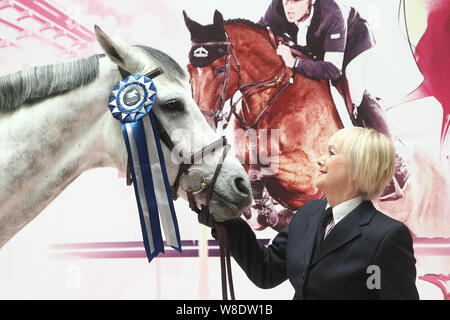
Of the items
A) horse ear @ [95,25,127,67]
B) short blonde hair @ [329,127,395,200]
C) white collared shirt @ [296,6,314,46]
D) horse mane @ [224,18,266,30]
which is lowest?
short blonde hair @ [329,127,395,200]

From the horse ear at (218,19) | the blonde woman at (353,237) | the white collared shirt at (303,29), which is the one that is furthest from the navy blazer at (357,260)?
the horse ear at (218,19)

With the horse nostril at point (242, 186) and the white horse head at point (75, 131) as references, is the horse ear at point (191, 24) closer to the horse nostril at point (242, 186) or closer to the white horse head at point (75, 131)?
the white horse head at point (75, 131)

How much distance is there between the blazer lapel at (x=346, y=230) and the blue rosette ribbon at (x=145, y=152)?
0.41 m

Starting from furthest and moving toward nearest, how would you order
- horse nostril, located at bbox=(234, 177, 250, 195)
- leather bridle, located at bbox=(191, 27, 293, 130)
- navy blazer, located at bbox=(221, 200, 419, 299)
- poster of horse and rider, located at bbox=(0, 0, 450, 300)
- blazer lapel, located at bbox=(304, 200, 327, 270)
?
leather bridle, located at bbox=(191, 27, 293, 130) < poster of horse and rider, located at bbox=(0, 0, 450, 300) < horse nostril, located at bbox=(234, 177, 250, 195) < blazer lapel, located at bbox=(304, 200, 327, 270) < navy blazer, located at bbox=(221, 200, 419, 299)

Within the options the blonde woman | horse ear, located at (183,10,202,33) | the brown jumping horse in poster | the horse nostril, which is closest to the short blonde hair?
the blonde woman

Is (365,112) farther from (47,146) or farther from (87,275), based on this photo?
(87,275)

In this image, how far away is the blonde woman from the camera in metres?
0.82

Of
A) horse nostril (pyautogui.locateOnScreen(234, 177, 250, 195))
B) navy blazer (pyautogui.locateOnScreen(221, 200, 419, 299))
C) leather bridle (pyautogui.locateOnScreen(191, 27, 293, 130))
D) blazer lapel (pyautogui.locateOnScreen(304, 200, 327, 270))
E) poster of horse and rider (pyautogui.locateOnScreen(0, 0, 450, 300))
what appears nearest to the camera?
navy blazer (pyautogui.locateOnScreen(221, 200, 419, 299))

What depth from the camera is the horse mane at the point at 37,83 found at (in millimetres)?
983

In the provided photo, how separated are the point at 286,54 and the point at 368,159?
3.07 feet

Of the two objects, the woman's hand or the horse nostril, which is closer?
the horse nostril

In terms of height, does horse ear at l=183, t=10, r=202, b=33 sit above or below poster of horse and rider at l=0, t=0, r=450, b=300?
above

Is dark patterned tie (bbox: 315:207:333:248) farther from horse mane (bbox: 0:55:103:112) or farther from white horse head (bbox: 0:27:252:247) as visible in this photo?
horse mane (bbox: 0:55:103:112)
